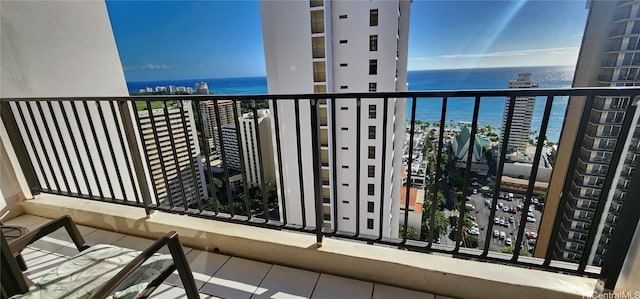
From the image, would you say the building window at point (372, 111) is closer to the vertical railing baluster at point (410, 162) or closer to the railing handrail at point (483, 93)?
the vertical railing baluster at point (410, 162)

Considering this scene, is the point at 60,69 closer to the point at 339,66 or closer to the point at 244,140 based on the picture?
the point at 244,140

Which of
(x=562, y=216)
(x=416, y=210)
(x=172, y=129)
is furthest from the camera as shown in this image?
(x=416, y=210)

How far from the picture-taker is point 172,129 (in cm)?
165

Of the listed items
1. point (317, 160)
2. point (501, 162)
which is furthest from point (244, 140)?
point (501, 162)

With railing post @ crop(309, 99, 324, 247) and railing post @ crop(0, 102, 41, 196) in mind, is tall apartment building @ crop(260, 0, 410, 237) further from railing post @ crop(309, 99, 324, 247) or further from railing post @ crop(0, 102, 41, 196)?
railing post @ crop(309, 99, 324, 247)

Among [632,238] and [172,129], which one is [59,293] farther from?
[632,238]

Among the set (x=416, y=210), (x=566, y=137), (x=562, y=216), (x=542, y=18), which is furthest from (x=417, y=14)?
(x=562, y=216)

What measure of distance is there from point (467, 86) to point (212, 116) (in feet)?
7.46

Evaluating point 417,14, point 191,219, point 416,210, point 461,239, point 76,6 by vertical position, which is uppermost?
point 417,14

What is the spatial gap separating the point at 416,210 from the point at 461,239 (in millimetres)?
8594

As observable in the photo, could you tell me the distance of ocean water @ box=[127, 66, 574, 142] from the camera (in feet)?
3.53

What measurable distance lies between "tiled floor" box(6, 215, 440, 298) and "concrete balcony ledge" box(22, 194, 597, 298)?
40 millimetres

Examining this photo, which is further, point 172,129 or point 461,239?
point 172,129

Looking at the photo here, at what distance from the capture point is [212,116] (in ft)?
5.34
